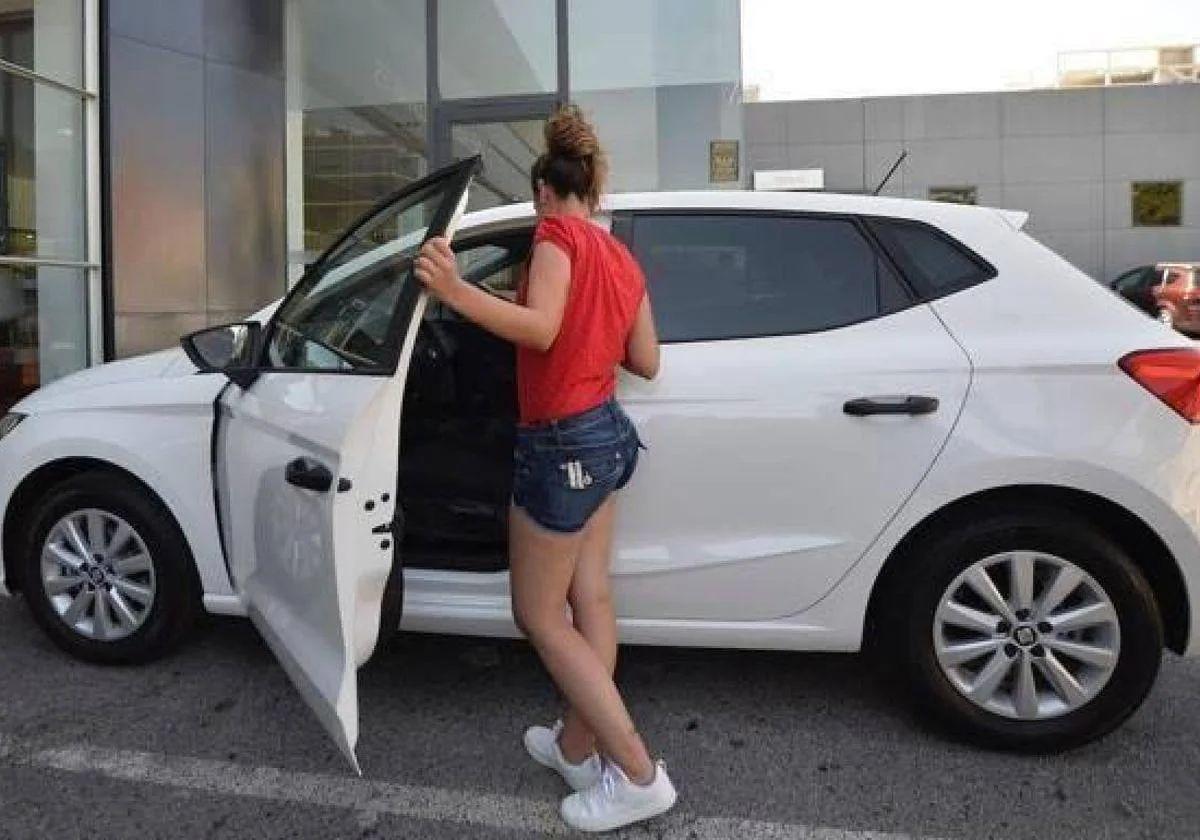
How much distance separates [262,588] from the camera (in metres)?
3.05

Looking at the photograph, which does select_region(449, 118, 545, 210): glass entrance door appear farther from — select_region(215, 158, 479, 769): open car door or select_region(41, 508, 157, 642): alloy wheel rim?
select_region(215, 158, 479, 769): open car door

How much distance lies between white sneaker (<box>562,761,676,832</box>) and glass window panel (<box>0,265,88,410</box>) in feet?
22.0

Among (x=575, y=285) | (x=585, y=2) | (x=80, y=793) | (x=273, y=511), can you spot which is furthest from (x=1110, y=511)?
(x=585, y=2)

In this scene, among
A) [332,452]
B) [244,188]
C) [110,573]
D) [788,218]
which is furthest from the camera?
[244,188]

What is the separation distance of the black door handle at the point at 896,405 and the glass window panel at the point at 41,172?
703 cm

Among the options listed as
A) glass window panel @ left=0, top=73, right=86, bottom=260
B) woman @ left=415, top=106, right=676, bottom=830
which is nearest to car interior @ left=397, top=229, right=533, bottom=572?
woman @ left=415, top=106, right=676, bottom=830

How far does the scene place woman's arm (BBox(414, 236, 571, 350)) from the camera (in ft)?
7.75

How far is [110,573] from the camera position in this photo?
3.64 metres

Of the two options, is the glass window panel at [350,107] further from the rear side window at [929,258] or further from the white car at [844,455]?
the rear side window at [929,258]

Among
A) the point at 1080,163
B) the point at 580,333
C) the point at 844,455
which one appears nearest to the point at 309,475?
the point at 580,333

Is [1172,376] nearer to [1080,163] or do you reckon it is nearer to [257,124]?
[257,124]

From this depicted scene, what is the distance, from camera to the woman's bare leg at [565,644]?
2584mm

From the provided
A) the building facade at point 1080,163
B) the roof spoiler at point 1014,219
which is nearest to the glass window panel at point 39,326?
the roof spoiler at point 1014,219

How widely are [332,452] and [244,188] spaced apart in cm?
722
